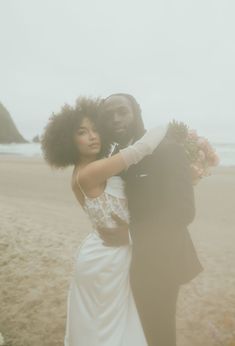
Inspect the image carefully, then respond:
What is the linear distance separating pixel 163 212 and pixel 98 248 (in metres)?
0.48

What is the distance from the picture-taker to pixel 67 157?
364cm

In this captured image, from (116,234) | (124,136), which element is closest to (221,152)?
(124,136)

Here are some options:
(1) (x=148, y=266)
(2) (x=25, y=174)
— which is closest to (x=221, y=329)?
(1) (x=148, y=266)

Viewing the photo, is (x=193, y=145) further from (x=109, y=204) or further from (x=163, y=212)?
(x=109, y=204)

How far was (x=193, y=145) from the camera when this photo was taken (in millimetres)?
3568

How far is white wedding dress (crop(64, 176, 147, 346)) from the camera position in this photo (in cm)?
338

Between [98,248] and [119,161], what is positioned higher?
[119,161]

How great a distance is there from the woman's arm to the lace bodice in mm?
82

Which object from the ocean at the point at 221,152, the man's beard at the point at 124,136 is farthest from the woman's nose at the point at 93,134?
the ocean at the point at 221,152

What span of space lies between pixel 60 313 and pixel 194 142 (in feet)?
10.2

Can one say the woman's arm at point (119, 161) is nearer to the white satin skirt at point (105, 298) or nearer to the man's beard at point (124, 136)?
the man's beard at point (124, 136)

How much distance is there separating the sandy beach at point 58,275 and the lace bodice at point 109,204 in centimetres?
145

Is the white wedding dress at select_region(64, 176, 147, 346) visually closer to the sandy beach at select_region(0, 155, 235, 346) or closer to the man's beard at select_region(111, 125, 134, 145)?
the man's beard at select_region(111, 125, 134, 145)

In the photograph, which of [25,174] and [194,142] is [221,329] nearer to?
[194,142]
